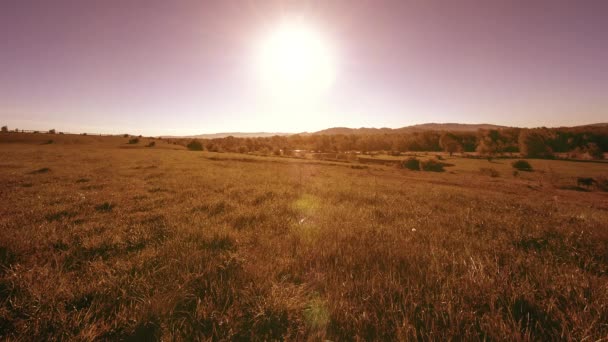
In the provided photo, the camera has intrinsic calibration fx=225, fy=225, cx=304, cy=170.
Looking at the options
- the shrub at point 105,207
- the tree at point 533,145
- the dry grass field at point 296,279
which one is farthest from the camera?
the tree at point 533,145

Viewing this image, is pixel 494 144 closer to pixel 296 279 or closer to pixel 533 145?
pixel 533 145

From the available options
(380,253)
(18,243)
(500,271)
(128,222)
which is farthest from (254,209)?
(500,271)

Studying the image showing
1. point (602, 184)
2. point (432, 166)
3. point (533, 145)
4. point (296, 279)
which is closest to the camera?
point (296, 279)

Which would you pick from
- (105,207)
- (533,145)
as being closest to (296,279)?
(105,207)

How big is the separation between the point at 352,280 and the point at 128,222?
18.1 feet

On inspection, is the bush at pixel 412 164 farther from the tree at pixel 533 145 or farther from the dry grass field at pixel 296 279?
the tree at pixel 533 145

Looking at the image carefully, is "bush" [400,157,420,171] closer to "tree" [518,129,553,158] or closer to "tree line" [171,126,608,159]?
"tree line" [171,126,608,159]

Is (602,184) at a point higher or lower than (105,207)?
lower

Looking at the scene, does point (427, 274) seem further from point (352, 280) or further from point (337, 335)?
point (337, 335)

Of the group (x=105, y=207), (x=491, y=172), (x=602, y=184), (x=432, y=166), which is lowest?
(x=602, y=184)

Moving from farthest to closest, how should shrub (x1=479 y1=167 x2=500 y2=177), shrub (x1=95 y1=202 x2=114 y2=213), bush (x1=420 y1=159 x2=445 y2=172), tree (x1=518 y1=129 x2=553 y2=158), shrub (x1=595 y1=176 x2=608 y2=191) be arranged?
tree (x1=518 y1=129 x2=553 y2=158)
bush (x1=420 y1=159 x2=445 y2=172)
shrub (x1=479 y1=167 x2=500 y2=177)
shrub (x1=595 y1=176 x2=608 y2=191)
shrub (x1=95 y1=202 x2=114 y2=213)

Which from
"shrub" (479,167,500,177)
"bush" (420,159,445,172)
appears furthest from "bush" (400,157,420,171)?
"shrub" (479,167,500,177)

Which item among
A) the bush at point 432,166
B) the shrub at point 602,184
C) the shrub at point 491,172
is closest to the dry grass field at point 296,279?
the shrub at point 602,184

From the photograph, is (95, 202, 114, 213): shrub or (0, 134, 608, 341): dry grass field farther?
(95, 202, 114, 213): shrub
